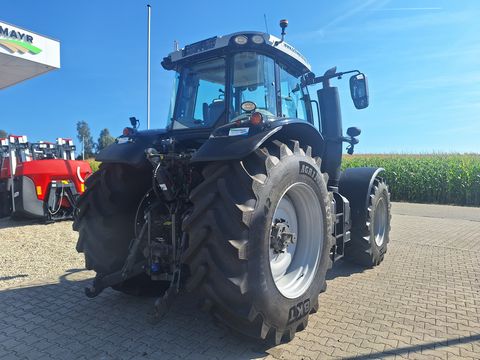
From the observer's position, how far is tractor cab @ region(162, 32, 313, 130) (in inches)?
139

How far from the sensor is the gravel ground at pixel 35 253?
Result: 4.87 meters

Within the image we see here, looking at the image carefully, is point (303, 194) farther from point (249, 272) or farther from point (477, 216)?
point (477, 216)

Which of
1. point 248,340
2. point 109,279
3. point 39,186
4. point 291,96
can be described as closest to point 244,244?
point 248,340

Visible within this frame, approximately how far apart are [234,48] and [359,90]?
5.98 feet

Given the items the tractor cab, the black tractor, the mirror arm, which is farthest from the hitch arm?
the mirror arm

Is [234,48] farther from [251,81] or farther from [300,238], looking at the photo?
[300,238]

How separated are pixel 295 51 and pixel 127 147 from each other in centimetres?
206

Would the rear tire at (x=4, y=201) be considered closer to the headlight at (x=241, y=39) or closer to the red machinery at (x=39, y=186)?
the red machinery at (x=39, y=186)

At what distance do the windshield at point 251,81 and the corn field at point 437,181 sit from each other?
16.1 m

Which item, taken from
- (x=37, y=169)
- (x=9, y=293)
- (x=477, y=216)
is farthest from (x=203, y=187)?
(x=477, y=216)

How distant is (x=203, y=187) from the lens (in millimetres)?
2623

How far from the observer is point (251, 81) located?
362 centimetres

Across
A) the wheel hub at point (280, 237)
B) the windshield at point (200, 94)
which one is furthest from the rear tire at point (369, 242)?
the windshield at point (200, 94)

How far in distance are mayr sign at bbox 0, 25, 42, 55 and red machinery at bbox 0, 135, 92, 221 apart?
12.5ft
